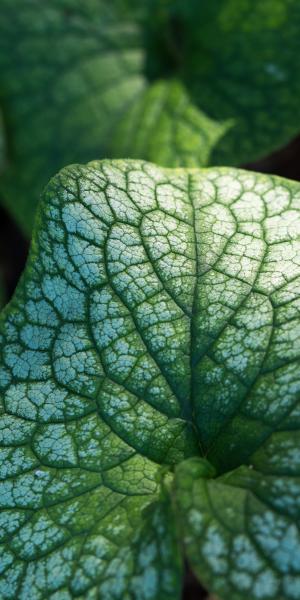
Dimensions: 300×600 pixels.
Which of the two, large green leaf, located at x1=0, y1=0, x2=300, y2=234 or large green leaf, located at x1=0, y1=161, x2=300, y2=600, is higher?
large green leaf, located at x1=0, y1=0, x2=300, y2=234

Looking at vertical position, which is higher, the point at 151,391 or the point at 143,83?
the point at 143,83

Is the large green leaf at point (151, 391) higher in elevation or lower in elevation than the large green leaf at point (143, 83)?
lower

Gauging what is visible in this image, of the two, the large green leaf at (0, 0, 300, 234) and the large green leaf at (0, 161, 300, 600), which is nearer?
the large green leaf at (0, 161, 300, 600)

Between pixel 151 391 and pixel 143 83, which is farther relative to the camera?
pixel 143 83

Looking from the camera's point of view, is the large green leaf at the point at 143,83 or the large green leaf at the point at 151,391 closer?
the large green leaf at the point at 151,391
